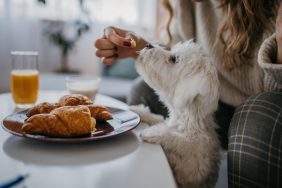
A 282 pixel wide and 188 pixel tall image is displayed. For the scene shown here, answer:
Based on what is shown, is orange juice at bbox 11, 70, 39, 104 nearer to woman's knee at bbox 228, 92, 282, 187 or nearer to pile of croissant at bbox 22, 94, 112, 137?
pile of croissant at bbox 22, 94, 112, 137

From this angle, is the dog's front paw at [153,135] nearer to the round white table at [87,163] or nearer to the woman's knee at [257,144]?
the round white table at [87,163]

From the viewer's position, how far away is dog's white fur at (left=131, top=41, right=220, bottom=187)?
3.02ft

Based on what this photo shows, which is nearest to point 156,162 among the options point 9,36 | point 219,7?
point 219,7

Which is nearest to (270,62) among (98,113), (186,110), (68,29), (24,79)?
(186,110)

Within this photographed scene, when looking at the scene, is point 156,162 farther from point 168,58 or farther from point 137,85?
point 137,85

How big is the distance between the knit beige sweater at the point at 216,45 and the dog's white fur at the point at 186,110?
223mm

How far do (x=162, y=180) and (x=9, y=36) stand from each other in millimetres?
2550

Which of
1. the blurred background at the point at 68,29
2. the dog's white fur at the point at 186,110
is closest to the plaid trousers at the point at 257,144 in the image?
the dog's white fur at the point at 186,110

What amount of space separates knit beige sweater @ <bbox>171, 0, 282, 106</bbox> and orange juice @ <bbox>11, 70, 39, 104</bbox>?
1.97 ft

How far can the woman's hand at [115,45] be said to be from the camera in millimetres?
1033

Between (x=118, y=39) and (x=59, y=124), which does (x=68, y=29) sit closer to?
(x=118, y=39)

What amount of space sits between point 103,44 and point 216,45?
45 centimetres

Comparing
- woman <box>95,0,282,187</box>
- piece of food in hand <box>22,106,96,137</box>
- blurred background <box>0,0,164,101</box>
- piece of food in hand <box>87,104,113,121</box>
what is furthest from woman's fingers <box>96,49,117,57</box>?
blurred background <box>0,0,164,101</box>

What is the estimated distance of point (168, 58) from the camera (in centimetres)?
106
